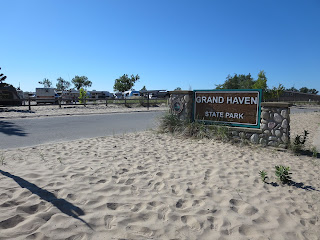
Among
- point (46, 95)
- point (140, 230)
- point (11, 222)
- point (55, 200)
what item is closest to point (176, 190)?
point (140, 230)

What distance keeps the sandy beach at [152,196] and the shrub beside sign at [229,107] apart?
68.8 inches

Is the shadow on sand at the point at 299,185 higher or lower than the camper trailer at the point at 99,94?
lower

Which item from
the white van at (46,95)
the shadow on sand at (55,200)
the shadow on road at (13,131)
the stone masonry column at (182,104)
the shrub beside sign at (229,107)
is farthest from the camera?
the white van at (46,95)

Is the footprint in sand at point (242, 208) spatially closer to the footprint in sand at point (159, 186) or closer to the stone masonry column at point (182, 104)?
the footprint in sand at point (159, 186)

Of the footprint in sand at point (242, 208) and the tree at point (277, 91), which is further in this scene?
the tree at point (277, 91)

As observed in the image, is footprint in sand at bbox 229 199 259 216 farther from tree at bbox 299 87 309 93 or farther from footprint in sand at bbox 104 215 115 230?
tree at bbox 299 87 309 93

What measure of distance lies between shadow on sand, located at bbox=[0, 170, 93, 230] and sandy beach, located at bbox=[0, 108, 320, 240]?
12mm

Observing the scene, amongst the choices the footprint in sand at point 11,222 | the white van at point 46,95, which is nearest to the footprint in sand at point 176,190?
the footprint in sand at point 11,222

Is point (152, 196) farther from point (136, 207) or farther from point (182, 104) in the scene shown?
point (182, 104)

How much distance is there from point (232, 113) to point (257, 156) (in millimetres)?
1995

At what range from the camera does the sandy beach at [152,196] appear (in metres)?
2.62

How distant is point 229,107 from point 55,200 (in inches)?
230

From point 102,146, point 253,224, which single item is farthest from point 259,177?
point 102,146

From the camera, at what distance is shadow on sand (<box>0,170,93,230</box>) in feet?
9.23
